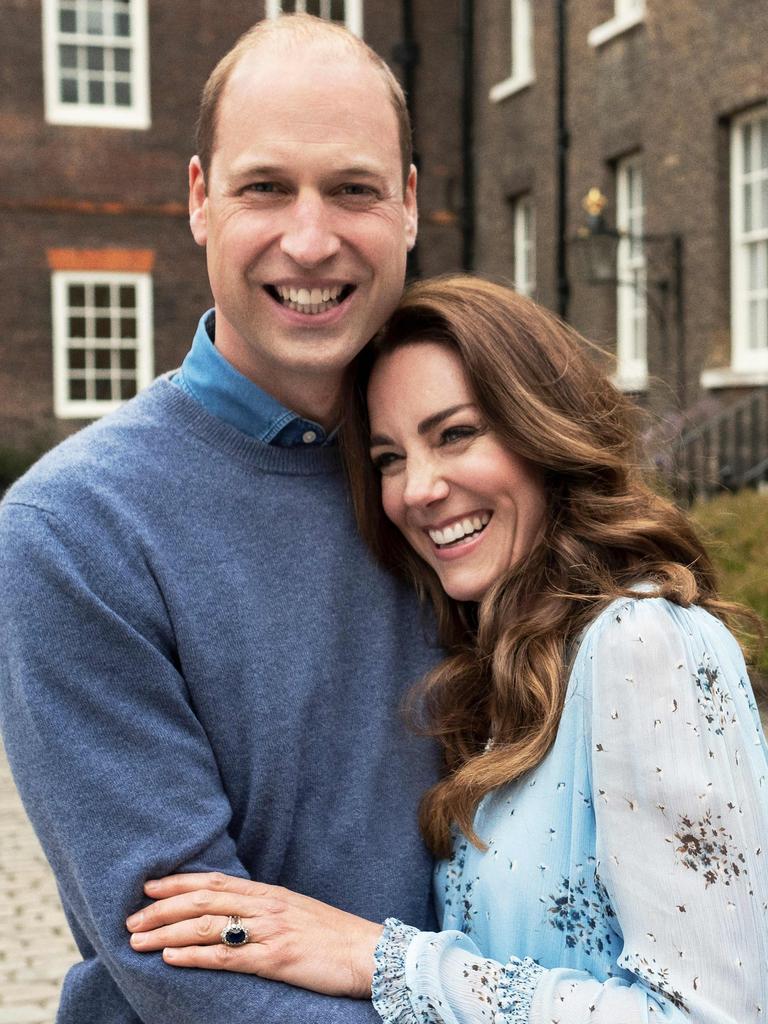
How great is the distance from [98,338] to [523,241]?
601cm

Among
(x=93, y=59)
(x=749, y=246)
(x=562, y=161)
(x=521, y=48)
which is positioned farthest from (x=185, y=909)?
(x=93, y=59)

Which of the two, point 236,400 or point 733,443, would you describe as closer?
point 236,400

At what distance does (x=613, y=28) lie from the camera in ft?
50.3

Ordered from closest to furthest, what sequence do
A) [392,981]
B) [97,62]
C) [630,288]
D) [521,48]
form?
1. [392,981]
2. [630,288]
3. [521,48]
4. [97,62]

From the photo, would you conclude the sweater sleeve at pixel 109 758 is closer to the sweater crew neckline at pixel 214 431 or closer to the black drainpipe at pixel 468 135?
the sweater crew neckline at pixel 214 431

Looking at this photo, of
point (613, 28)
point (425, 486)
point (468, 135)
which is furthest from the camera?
point (468, 135)

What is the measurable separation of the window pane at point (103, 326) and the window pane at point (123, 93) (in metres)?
Answer: 3.01

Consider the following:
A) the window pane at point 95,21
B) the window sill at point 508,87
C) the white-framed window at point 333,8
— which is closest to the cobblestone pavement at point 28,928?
the window sill at point 508,87

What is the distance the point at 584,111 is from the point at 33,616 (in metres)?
15.3

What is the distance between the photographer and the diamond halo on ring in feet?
6.29

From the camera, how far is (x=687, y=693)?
1928 mm

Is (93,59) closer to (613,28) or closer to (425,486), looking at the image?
(613,28)

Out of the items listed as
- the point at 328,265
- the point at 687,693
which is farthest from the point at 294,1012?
the point at 328,265

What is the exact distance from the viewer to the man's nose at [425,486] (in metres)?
2.36
